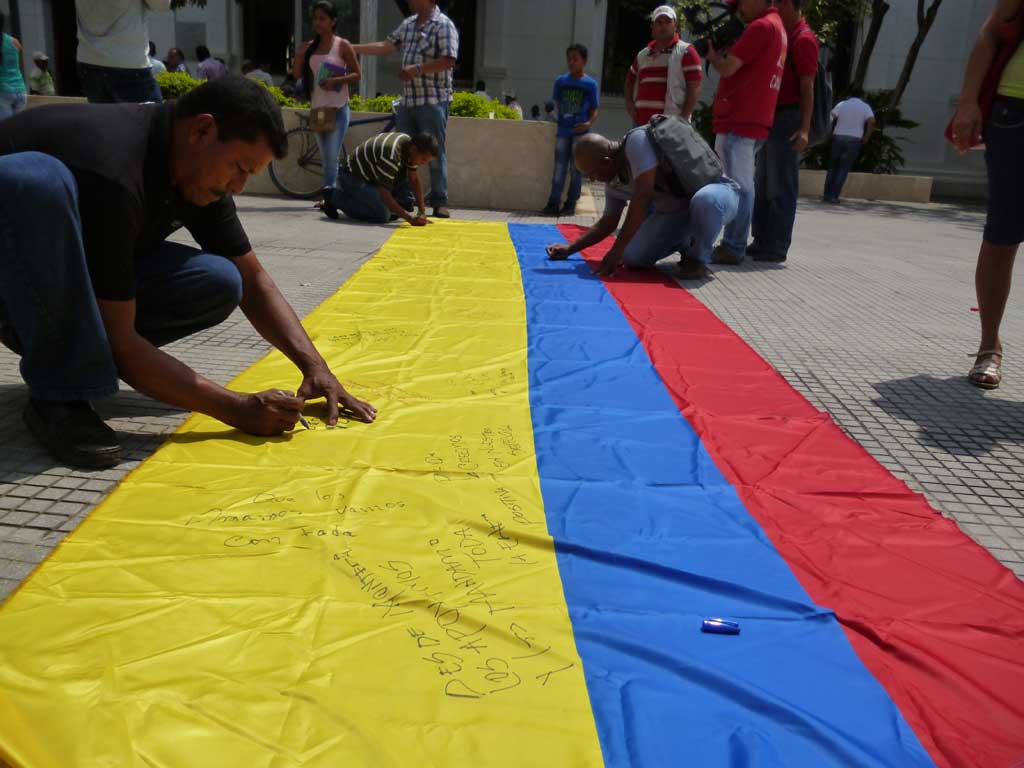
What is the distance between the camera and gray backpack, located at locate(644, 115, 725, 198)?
4.77 metres

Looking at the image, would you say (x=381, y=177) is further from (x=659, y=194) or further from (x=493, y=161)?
(x=659, y=194)

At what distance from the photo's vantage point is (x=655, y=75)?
6.71 m

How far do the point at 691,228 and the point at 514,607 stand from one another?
12.7 feet

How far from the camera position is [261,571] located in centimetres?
167

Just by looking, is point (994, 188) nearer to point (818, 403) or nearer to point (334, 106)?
point (818, 403)

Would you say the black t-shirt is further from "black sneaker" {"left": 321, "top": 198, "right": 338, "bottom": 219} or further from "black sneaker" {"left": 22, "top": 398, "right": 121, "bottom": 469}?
"black sneaker" {"left": 321, "top": 198, "right": 338, "bottom": 219}

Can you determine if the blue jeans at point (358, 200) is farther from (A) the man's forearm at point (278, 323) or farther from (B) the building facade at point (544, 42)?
(B) the building facade at point (544, 42)

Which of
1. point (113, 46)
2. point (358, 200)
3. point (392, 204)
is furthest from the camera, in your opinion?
point (358, 200)

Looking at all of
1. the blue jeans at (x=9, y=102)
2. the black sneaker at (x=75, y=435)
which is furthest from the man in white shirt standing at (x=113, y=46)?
the blue jeans at (x=9, y=102)

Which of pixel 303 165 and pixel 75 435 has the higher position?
pixel 75 435

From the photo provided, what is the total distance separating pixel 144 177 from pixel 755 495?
166 cm

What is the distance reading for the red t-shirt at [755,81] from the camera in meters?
5.23

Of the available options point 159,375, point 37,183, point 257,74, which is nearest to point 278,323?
point 159,375

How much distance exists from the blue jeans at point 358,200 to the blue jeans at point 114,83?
2231 mm
